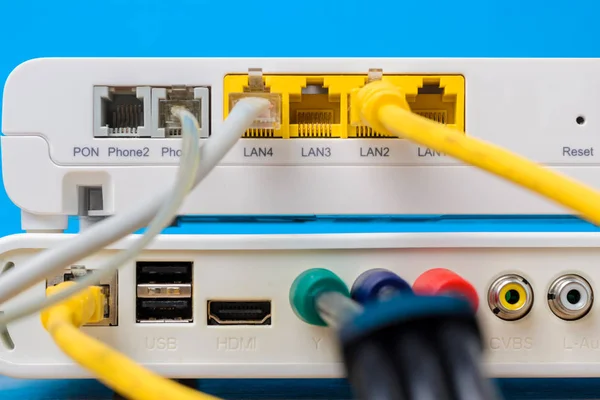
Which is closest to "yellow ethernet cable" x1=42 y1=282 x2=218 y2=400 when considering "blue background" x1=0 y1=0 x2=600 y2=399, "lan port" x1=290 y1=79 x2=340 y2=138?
"lan port" x1=290 y1=79 x2=340 y2=138

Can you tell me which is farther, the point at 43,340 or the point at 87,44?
the point at 87,44

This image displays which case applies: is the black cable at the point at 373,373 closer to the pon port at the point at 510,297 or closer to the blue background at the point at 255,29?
the pon port at the point at 510,297

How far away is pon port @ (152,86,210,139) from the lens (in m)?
0.51

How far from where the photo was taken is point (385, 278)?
17.8 inches

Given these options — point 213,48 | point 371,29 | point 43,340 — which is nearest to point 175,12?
point 213,48

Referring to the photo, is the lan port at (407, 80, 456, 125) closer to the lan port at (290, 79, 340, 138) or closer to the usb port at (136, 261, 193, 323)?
the lan port at (290, 79, 340, 138)

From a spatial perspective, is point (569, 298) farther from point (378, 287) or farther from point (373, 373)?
point (373, 373)

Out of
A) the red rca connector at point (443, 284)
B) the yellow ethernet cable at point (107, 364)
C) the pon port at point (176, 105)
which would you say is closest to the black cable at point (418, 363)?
the yellow ethernet cable at point (107, 364)

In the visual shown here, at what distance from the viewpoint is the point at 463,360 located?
0.24 metres

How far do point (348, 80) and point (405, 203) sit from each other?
0.40ft

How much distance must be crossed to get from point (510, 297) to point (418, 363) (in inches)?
11.2

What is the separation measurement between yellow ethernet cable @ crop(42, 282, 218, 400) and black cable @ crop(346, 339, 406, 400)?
97 mm

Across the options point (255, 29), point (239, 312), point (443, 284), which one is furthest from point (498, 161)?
point (255, 29)

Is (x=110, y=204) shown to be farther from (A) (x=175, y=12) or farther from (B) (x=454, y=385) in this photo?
(A) (x=175, y=12)
